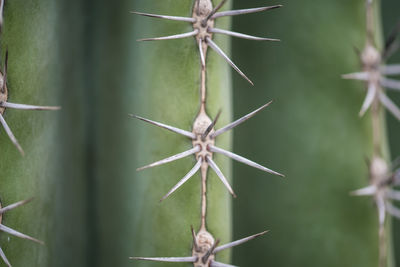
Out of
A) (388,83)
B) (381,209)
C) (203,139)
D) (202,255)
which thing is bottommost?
(202,255)

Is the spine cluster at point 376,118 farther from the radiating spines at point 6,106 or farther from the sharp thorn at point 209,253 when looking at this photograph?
the radiating spines at point 6,106

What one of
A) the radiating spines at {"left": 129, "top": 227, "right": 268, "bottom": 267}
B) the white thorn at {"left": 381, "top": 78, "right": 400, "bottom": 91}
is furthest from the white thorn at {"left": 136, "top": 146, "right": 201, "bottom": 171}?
the white thorn at {"left": 381, "top": 78, "right": 400, "bottom": 91}

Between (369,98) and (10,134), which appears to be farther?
(369,98)

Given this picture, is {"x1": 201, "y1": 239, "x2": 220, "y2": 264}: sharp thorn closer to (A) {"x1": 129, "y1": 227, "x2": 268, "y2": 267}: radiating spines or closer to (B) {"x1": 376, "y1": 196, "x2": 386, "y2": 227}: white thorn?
(A) {"x1": 129, "y1": 227, "x2": 268, "y2": 267}: radiating spines

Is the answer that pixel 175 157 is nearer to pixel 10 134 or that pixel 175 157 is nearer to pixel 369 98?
pixel 10 134

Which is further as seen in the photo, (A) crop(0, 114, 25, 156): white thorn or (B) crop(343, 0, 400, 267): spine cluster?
(B) crop(343, 0, 400, 267): spine cluster

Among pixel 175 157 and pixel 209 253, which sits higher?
pixel 175 157

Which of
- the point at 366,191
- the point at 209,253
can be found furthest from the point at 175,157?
the point at 366,191

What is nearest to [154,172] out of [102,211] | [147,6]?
[102,211]
